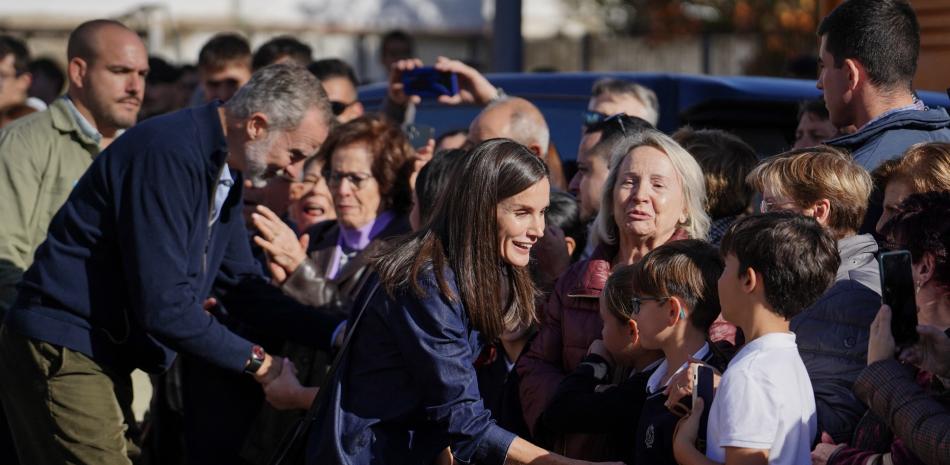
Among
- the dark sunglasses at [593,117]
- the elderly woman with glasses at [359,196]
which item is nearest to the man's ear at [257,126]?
the elderly woman with glasses at [359,196]

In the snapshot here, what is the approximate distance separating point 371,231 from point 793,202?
222cm

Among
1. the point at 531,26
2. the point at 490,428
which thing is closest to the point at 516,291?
the point at 490,428

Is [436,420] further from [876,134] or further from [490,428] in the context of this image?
[876,134]

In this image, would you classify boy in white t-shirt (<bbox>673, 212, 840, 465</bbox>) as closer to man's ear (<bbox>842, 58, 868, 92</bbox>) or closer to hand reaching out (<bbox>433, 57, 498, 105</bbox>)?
man's ear (<bbox>842, 58, 868, 92</bbox>)

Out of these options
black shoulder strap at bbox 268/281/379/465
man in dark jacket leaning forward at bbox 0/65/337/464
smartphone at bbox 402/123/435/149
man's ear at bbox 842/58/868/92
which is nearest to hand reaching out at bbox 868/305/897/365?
black shoulder strap at bbox 268/281/379/465

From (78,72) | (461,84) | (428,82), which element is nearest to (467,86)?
(461,84)

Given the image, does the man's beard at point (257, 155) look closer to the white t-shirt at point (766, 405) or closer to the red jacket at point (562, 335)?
the red jacket at point (562, 335)

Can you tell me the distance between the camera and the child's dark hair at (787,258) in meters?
3.37

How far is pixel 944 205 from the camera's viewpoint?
323 centimetres

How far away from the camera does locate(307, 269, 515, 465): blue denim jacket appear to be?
12.2 feet

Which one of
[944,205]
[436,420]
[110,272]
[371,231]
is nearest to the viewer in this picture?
[944,205]

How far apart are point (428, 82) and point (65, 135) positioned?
1.84 meters

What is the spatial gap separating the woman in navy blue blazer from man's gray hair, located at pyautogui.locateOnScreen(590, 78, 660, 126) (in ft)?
7.06

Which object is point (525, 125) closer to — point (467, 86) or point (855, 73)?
point (467, 86)
